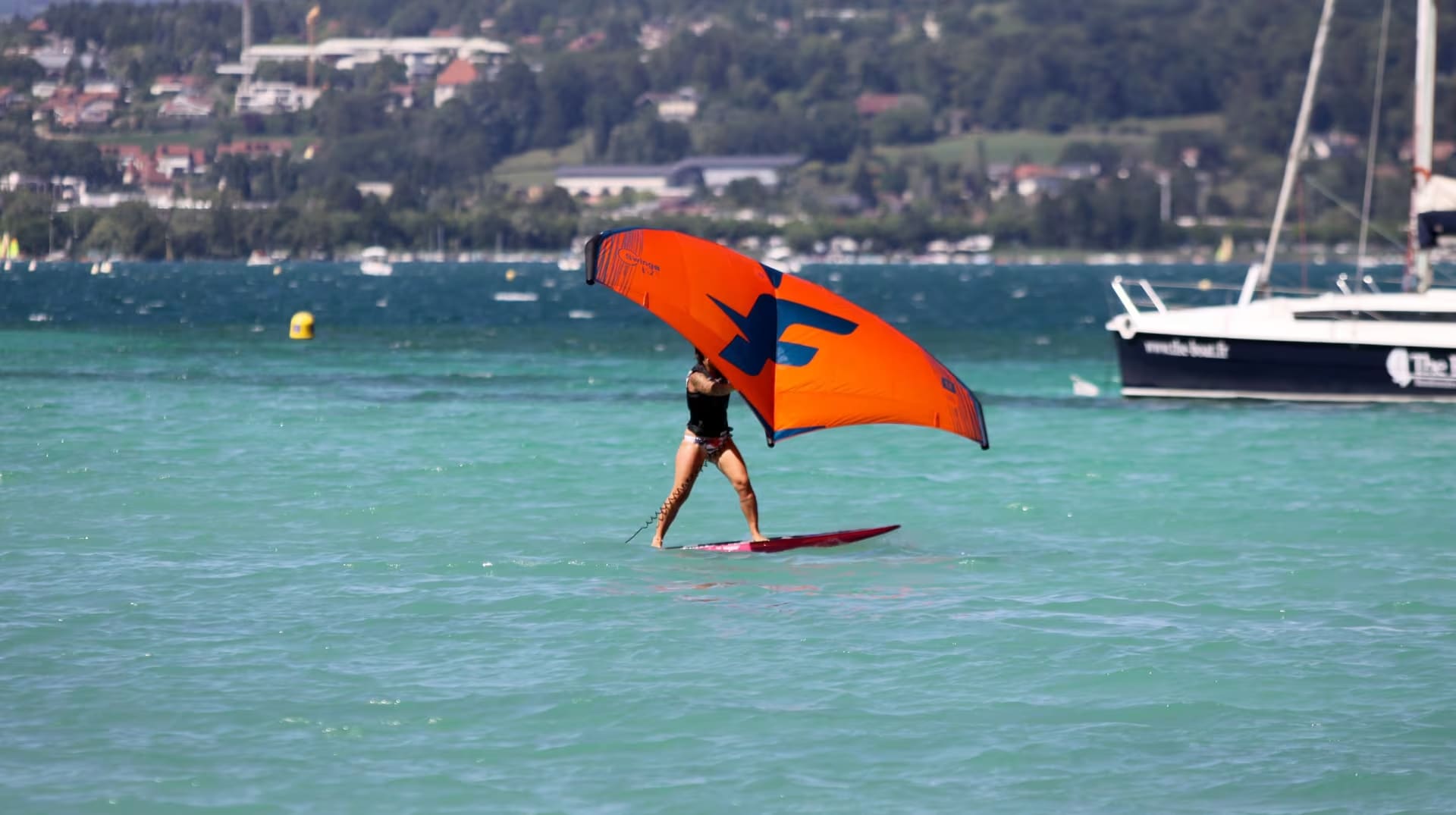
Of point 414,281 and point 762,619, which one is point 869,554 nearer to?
point 762,619

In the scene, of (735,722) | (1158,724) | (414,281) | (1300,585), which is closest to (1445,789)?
(1158,724)

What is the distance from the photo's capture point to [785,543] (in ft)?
58.7

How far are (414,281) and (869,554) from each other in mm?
169491

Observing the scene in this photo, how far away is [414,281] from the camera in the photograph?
184375 millimetres

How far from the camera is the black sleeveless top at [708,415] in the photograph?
53.8ft

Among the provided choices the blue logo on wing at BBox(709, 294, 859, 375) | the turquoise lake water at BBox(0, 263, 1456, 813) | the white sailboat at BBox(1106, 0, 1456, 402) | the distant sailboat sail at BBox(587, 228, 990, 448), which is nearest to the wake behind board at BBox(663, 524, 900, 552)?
the turquoise lake water at BBox(0, 263, 1456, 813)

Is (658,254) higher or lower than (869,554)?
higher

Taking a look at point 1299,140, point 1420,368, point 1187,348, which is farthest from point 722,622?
point 1299,140

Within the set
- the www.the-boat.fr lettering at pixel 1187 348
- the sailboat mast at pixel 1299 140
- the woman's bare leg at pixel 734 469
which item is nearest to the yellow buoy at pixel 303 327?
the sailboat mast at pixel 1299 140

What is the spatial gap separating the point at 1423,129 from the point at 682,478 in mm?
25122

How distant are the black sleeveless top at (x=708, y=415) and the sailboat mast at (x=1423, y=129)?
22220 mm

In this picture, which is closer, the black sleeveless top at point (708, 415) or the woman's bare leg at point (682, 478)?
the black sleeveless top at point (708, 415)

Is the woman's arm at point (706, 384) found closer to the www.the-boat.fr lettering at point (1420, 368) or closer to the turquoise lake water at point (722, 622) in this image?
the turquoise lake water at point (722, 622)

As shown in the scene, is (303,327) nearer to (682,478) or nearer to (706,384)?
(682,478)
